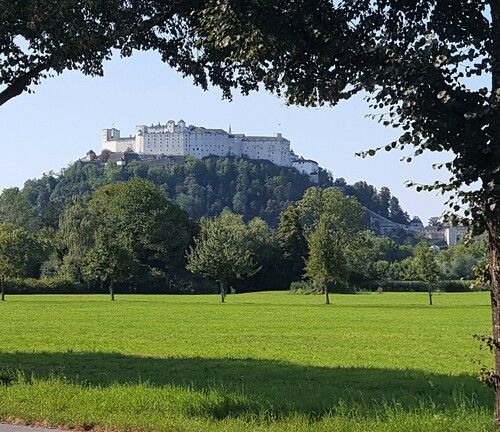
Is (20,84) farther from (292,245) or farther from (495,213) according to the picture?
(292,245)

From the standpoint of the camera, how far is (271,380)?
16203 mm

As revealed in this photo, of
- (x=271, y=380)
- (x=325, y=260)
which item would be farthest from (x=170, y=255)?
(x=271, y=380)

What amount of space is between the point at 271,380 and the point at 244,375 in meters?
1.07

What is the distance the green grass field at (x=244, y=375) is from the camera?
1048cm

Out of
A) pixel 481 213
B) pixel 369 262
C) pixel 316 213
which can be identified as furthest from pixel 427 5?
pixel 316 213

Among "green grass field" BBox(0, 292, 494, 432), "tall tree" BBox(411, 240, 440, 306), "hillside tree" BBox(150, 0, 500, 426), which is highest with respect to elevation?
"hillside tree" BBox(150, 0, 500, 426)

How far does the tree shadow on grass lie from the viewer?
1207cm

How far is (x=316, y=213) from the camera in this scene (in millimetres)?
158125

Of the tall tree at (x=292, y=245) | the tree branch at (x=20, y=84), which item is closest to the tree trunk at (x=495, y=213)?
the tree branch at (x=20, y=84)

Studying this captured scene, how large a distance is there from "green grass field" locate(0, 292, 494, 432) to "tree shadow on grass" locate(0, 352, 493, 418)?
40mm

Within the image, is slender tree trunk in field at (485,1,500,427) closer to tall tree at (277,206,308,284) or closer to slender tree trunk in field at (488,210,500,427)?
slender tree trunk in field at (488,210,500,427)

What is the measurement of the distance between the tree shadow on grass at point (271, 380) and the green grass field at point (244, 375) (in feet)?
0.13

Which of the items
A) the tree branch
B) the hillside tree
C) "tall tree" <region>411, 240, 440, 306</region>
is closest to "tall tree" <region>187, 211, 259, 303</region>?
"tall tree" <region>411, 240, 440, 306</region>

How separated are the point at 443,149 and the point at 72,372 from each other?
10918mm
